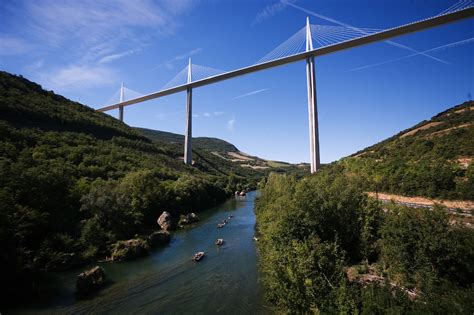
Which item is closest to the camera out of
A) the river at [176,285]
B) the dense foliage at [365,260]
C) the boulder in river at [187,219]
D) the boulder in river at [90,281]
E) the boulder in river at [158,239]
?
the dense foliage at [365,260]

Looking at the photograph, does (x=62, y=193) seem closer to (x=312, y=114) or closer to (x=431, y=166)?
(x=312, y=114)

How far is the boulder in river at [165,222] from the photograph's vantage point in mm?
23484

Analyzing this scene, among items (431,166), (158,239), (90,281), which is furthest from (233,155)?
(90,281)

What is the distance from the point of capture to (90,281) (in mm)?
12055

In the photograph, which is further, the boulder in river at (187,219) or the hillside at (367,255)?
the boulder in river at (187,219)

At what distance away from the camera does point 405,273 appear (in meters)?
9.73

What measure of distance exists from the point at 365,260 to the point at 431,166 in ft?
48.5

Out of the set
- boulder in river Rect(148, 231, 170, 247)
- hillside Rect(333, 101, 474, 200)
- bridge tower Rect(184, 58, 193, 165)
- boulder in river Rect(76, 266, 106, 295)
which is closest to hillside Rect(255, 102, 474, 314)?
hillside Rect(333, 101, 474, 200)

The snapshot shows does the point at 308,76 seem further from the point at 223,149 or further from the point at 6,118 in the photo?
the point at 223,149

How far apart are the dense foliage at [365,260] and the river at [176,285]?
2.03 meters

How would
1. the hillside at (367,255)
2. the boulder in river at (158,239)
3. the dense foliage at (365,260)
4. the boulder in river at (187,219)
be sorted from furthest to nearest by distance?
the boulder in river at (187,219), the boulder in river at (158,239), the hillside at (367,255), the dense foliage at (365,260)

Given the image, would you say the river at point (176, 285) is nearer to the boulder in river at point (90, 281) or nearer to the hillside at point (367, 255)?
the boulder in river at point (90, 281)

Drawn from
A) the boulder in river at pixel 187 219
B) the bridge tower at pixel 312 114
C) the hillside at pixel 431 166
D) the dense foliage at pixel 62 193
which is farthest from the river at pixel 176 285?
the bridge tower at pixel 312 114

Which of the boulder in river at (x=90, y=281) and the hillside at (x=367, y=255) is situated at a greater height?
the hillside at (x=367, y=255)
